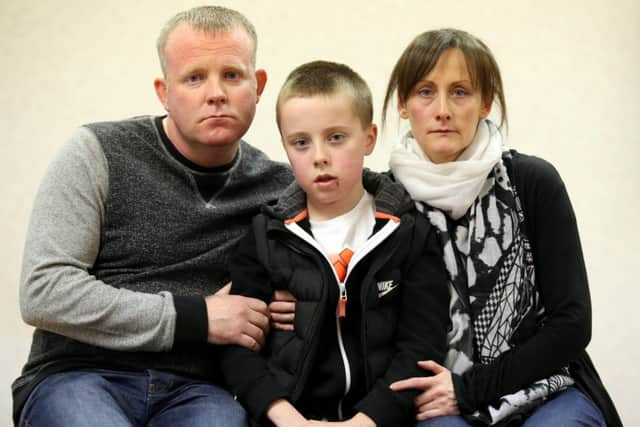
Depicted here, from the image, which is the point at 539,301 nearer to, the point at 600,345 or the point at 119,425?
the point at 119,425

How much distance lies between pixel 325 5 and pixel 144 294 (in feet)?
5.57

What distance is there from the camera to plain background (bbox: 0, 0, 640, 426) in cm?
274

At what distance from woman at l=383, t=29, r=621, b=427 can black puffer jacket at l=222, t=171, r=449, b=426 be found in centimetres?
5

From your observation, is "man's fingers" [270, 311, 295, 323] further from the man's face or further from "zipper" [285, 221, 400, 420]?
the man's face

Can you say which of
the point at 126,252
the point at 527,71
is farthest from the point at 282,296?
the point at 527,71

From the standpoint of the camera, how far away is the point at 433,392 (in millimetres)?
1472

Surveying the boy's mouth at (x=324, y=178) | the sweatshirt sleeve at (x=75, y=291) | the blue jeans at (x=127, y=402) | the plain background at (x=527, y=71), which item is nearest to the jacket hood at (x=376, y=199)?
the boy's mouth at (x=324, y=178)

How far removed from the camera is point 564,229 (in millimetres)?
1537

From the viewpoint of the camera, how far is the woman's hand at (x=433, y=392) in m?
1.46

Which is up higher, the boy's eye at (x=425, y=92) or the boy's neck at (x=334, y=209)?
the boy's eye at (x=425, y=92)

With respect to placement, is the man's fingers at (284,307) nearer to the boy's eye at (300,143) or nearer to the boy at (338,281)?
the boy at (338,281)

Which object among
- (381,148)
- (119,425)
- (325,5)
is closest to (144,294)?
(119,425)

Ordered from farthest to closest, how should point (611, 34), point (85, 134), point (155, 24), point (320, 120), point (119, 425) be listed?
1. point (155, 24)
2. point (611, 34)
3. point (85, 134)
4. point (320, 120)
5. point (119, 425)

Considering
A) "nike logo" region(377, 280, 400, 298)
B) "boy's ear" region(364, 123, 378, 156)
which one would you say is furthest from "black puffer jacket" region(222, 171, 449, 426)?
"boy's ear" region(364, 123, 378, 156)
